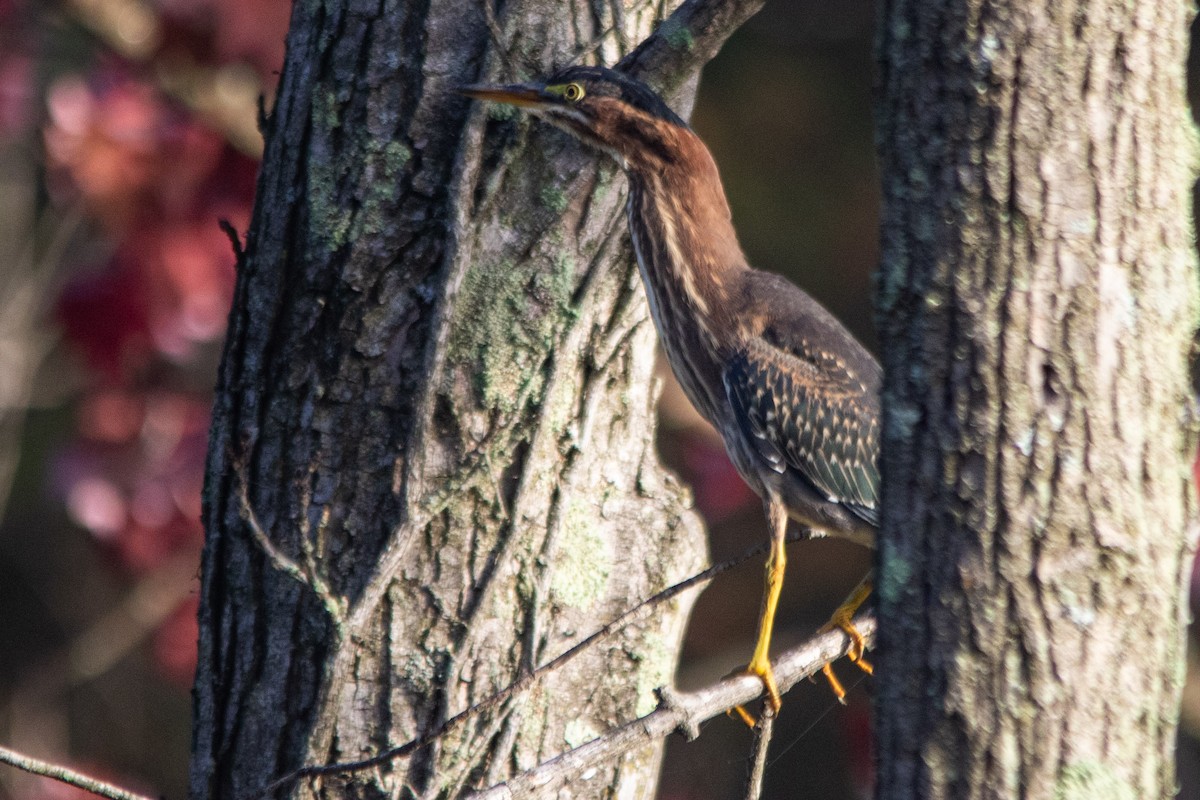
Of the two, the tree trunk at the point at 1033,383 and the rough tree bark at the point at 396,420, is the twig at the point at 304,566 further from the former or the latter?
the tree trunk at the point at 1033,383

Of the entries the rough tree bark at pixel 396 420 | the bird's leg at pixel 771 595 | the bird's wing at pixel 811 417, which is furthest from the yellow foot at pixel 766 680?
the bird's wing at pixel 811 417

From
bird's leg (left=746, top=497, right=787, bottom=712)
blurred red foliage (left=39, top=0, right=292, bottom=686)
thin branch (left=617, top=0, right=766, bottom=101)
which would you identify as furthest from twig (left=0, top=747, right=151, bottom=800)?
blurred red foliage (left=39, top=0, right=292, bottom=686)

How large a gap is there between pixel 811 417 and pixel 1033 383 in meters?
1.57

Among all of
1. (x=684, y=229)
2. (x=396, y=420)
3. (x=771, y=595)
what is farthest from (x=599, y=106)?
(x=771, y=595)

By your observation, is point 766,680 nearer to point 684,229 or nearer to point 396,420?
point 396,420

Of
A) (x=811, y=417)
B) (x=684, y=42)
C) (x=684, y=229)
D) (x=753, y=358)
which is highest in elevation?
(x=684, y=42)

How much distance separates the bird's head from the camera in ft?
7.32

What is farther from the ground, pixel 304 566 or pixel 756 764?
pixel 304 566

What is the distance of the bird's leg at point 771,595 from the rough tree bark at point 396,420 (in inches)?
14.1

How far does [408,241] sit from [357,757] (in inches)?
32.7

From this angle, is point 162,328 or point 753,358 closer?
point 753,358

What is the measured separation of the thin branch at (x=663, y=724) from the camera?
171 cm

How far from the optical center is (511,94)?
221 centimetres

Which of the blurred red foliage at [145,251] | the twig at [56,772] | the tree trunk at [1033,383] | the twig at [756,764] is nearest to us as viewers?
the tree trunk at [1033,383]
